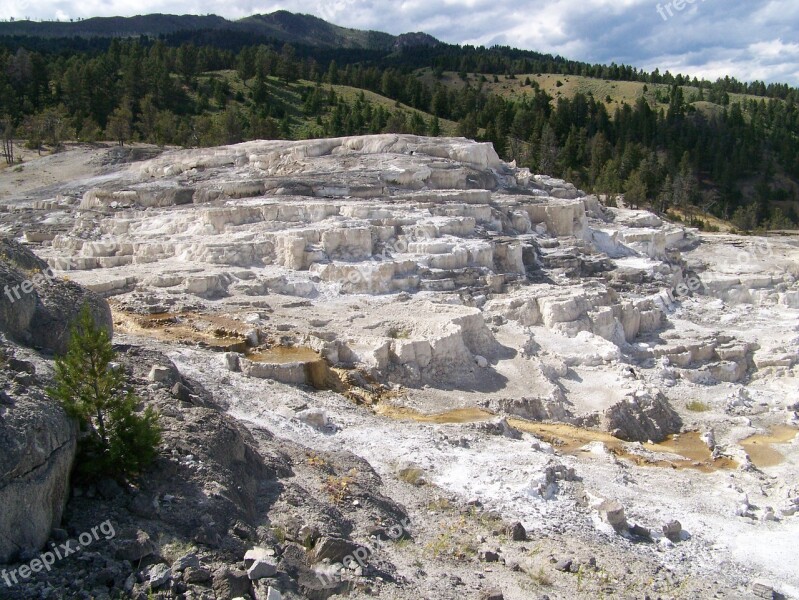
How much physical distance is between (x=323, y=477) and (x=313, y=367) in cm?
485

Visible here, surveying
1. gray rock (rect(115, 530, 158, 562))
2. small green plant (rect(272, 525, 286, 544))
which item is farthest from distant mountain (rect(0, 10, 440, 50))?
gray rock (rect(115, 530, 158, 562))

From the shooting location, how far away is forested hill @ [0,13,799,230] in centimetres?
4353

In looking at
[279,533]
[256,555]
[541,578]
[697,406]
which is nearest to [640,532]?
[541,578]

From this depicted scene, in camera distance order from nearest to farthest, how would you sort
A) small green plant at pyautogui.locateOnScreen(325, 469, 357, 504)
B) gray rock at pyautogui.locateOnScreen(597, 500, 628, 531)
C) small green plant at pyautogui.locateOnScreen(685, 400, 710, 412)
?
small green plant at pyautogui.locateOnScreen(325, 469, 357, 504) → gray rock at pyautogui.locateOnScreen(597, 500, 628, 531) → small green plant at pyautogui.locateOnScreen(685, 400, 710, 412)

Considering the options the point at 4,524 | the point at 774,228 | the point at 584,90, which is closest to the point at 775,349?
the point at 4,524

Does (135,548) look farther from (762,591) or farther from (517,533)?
(762,591)

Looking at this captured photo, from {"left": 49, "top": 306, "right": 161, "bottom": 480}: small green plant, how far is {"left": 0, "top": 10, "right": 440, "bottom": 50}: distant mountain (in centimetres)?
12091

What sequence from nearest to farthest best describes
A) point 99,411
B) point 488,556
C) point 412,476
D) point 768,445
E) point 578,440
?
point 99,411 → point 488,556 → point 412,476 → point 578,440 → point 768,445

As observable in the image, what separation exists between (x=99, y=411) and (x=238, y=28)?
157m

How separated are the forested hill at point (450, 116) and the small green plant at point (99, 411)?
118ft

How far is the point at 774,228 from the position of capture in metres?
48.1

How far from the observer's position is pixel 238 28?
5822 inches

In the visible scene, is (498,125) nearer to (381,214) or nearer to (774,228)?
(774,228)

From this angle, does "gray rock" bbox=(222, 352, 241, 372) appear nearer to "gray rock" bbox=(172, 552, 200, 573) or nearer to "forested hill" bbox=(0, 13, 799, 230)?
"gray rock" bbox=(172, 552, 200, 573)
